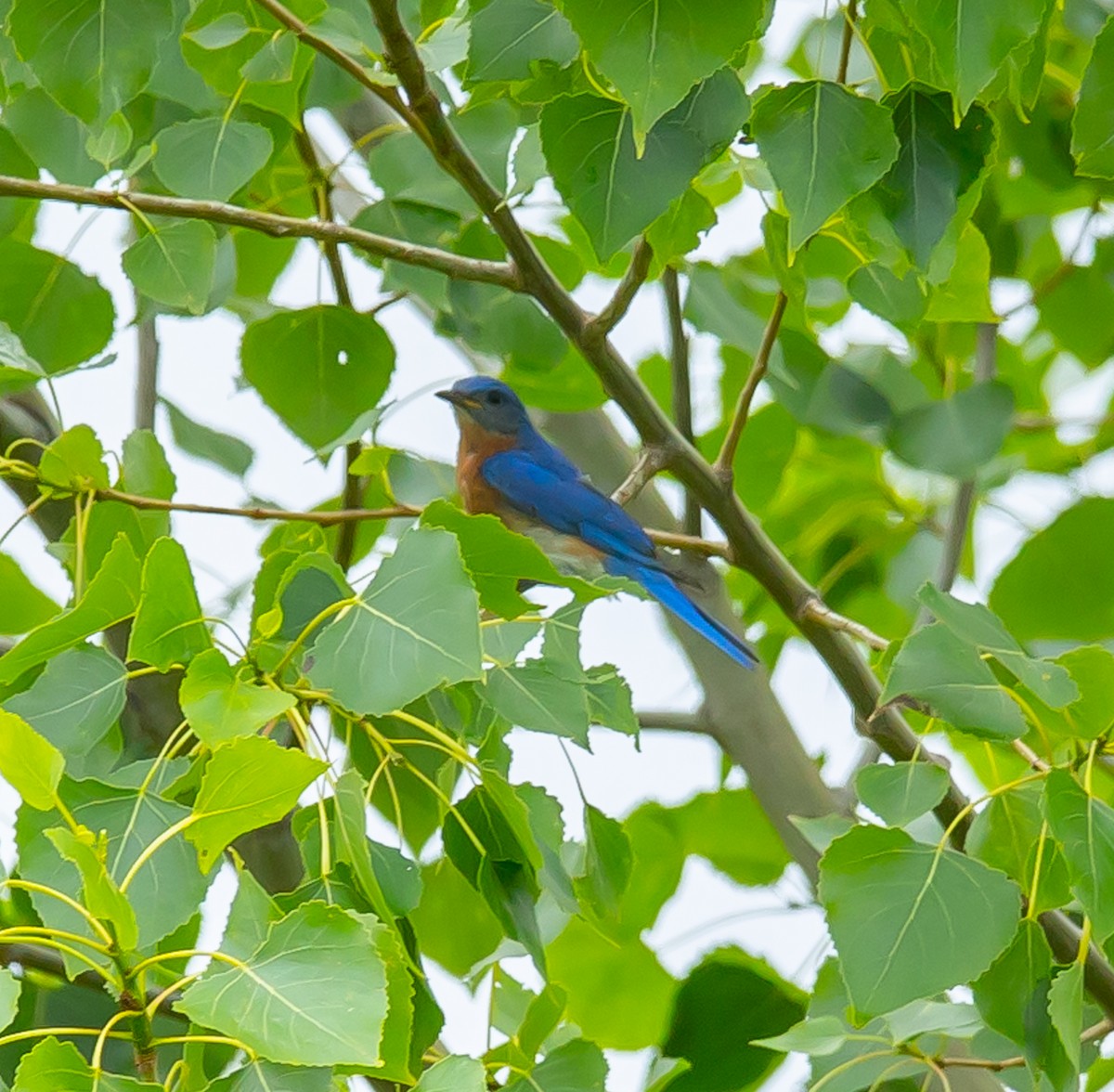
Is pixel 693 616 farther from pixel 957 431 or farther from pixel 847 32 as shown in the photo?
pixel 847 32

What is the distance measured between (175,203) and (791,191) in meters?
0.69

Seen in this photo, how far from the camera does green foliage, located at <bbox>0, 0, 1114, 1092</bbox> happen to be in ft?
4.20

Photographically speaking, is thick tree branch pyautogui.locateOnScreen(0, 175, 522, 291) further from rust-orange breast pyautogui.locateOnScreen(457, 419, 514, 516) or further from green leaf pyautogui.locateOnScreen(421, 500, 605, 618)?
rust-orange breast pyautogui.locateOnScreen(457, 419, 514, 516)

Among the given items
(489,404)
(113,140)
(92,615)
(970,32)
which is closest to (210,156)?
(113,140)

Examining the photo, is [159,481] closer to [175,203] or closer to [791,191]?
[175,203]

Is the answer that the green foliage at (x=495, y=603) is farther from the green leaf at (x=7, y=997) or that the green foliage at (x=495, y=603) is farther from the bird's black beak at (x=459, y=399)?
the bird's black beak at (x=459, y=399)

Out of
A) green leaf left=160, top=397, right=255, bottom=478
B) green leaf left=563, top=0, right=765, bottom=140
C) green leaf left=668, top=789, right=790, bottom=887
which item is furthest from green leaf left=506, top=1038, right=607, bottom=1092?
green leaf left=668, top=789, right=790, bottom=887

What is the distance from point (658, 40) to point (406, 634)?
0.50m

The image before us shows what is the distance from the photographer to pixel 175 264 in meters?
1.88

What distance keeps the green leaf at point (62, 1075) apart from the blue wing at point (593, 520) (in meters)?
1.18

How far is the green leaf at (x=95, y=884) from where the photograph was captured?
113 centimetres

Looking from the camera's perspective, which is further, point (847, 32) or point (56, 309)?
point (56, 309)

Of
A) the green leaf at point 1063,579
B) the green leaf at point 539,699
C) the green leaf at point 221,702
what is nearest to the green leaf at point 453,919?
the green leaf at point 539,699

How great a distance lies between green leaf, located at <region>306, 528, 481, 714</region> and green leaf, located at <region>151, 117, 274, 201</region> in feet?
1.99
